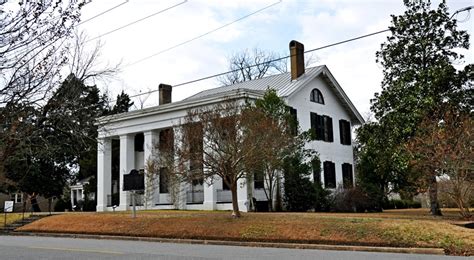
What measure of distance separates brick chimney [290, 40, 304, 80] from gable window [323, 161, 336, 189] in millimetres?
5994

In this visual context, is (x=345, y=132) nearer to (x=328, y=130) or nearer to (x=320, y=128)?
(x=328, y=130)

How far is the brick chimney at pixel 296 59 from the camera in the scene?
1297 inches

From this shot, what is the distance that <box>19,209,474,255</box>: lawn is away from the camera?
15711mm

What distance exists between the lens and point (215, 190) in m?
30.1

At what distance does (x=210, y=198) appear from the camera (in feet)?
98.1

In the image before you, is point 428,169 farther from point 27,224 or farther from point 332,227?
point 27,224

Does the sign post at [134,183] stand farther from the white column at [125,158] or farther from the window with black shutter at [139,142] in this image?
the window with black shutter at [139,142]

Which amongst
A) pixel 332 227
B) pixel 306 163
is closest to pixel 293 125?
pixel 306 163

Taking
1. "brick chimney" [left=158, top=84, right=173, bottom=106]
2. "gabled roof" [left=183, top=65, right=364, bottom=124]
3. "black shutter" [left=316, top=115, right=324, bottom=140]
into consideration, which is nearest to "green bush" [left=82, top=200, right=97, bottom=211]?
"brick chimney" [left=158, top=84, right=173, bottom=106]

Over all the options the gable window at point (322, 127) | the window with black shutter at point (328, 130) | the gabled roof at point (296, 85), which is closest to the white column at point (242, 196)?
the gabled roof at point (296, 85)

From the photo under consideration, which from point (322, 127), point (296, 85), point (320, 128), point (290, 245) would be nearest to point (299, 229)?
point (290, 245)

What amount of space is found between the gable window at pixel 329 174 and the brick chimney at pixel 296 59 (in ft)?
19.7

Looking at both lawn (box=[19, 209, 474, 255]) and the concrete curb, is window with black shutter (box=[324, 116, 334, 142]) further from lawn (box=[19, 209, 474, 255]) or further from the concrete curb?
the concrete curb

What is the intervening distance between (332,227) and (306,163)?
1117 centimetres
